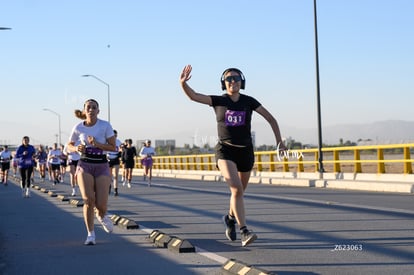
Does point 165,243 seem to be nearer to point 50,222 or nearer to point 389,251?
point 389,251

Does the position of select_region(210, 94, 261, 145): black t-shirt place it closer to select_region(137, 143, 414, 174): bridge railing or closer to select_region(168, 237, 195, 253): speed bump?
select_region(137, 143, 414, 174): bridge railing

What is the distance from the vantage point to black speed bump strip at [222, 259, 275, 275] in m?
6.49

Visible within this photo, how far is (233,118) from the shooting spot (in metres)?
8.76

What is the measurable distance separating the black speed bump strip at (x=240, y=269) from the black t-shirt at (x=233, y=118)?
2.00m

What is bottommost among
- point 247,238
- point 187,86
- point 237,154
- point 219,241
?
point 219,241

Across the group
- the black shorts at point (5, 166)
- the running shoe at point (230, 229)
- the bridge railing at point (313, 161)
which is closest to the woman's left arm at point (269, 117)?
the bridge railing at point (313, 161)

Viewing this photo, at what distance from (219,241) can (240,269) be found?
2819 mm

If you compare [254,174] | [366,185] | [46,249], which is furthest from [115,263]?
[254,174]

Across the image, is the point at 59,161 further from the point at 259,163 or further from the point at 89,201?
the point at 89,201

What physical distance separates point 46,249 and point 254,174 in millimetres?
23856

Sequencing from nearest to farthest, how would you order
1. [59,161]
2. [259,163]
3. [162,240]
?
[162,240] < [59,161] < [259,163]

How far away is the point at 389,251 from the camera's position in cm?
822

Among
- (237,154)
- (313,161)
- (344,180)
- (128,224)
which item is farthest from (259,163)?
(237,154)

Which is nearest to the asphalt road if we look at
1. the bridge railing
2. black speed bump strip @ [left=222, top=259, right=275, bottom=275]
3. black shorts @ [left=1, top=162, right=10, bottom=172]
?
black speed bump strip @ [left=222, top=259, right=275, bottom=275]
